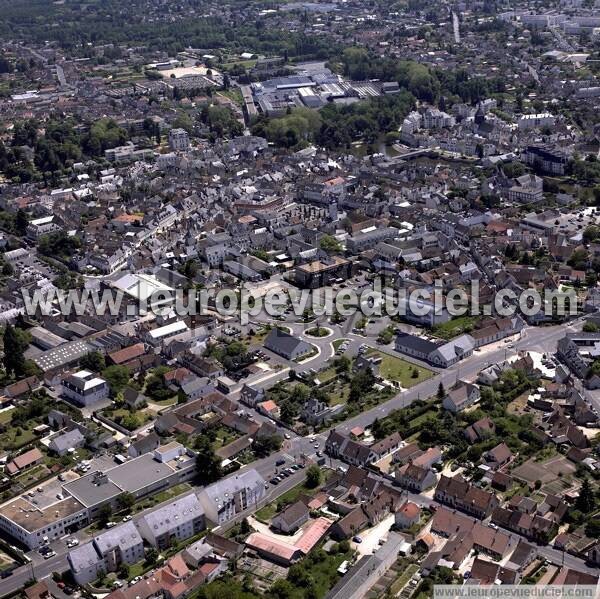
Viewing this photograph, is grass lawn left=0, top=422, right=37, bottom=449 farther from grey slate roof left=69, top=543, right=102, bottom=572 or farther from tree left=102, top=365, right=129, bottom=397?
grey slate roof left=69, top=543, right=102, bottom=572

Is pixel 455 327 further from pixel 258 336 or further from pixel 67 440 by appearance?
pixel 67 440

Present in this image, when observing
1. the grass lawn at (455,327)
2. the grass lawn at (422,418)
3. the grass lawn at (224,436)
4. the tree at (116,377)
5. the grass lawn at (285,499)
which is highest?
the tree at (116,377)

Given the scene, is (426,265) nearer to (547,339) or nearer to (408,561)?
(547,339)

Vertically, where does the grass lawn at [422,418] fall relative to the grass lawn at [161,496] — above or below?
below

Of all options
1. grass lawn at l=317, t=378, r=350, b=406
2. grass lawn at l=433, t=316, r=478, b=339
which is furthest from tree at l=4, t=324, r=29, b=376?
grass lawn at l=433, t=316, r=478, b=339

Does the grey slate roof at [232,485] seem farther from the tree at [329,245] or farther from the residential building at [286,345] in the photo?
the tree at [329,245]

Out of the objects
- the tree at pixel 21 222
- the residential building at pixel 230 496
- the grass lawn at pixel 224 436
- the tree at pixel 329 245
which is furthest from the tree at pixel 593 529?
the tree at pixel 21 222

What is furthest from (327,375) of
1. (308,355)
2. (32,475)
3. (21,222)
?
(21,222)
